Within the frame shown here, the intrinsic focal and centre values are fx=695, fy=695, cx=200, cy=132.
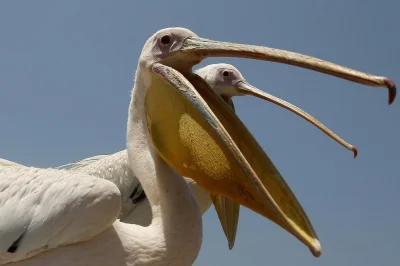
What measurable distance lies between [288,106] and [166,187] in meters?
2.51

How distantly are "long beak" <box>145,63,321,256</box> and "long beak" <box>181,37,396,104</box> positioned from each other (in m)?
0.23

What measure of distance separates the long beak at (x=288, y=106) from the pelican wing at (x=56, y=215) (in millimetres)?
1987

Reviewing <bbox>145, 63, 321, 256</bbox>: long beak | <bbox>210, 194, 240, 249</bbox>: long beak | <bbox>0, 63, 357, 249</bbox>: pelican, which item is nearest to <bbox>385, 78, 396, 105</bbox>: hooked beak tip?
<bbox>145, 63, 321, 256</bbox>: long beak

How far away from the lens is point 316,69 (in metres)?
4.05

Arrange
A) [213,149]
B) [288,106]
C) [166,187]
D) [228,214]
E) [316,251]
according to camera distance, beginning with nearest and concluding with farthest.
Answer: [316,251]
[213,149]
[166,187]
[228,214]
[288,106]

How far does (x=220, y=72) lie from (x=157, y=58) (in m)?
3.40

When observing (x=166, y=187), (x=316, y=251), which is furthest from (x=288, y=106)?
(x=316, y=251)

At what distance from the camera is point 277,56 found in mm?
4246

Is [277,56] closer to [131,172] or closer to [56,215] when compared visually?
[56,215]

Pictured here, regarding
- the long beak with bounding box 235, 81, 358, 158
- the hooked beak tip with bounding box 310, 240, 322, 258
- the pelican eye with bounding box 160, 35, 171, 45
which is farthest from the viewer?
the long beak with bounding box 235, 81, 358, 158

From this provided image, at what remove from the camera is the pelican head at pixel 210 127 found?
402cm

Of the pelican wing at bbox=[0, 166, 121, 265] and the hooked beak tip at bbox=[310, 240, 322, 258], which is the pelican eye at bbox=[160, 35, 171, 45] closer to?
the pelican wing at bbox=[0, 166, 121, 265]

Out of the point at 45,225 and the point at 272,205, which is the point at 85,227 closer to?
the point at 45,225

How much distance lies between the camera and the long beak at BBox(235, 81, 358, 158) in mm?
5641
